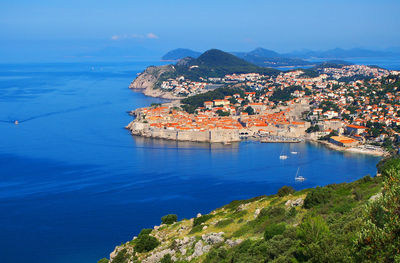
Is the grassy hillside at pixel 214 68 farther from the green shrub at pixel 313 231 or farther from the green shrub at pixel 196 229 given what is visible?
the green shrub at pixel 313 231

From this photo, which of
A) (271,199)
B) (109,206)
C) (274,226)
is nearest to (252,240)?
(274,226)

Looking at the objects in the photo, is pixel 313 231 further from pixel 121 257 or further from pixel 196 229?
pixel 121 257

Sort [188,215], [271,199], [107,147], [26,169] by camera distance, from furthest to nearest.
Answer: [107,147]
[26,169]
[188,215]
[271,199]

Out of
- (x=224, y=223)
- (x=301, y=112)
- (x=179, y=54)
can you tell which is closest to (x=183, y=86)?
(x=301, y=112)

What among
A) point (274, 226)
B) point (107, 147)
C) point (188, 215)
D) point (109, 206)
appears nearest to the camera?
point (274, 226)

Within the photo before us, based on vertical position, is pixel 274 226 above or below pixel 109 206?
above

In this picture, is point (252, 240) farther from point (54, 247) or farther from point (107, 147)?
point (107, 147)

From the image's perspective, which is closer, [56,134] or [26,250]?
[26,250]
